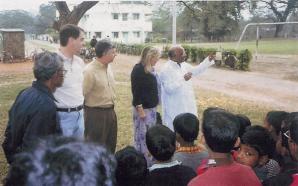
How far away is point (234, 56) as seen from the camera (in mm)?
18422

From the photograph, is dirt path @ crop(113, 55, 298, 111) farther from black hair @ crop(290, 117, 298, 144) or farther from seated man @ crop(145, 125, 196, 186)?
seated man @ crop(145, 125, 196, 186)

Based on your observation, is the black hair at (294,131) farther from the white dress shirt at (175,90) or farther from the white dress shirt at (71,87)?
the white dress shirt at (175,90)

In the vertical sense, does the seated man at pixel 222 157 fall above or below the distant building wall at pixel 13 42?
below

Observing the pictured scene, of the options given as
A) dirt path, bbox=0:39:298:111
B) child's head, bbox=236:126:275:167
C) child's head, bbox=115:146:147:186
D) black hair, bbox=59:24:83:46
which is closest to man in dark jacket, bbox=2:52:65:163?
child's head, bbox=115:146:147:186

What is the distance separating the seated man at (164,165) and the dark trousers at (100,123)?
2063 mm

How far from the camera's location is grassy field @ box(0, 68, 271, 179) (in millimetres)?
7216

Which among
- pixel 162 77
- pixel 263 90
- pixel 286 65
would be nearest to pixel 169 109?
pixel 162 77

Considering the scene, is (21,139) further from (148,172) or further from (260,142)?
(260,142)

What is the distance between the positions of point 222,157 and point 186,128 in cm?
78

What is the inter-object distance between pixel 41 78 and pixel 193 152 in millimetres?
1215

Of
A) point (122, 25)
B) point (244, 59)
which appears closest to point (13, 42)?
point (244, 59)

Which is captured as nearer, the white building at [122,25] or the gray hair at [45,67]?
the gray hair at [45,67]

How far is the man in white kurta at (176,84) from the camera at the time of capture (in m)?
5.38

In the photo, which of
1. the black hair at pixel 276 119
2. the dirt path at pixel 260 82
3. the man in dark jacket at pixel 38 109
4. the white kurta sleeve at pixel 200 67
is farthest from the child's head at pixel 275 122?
the dirt path at pixel 260 82
